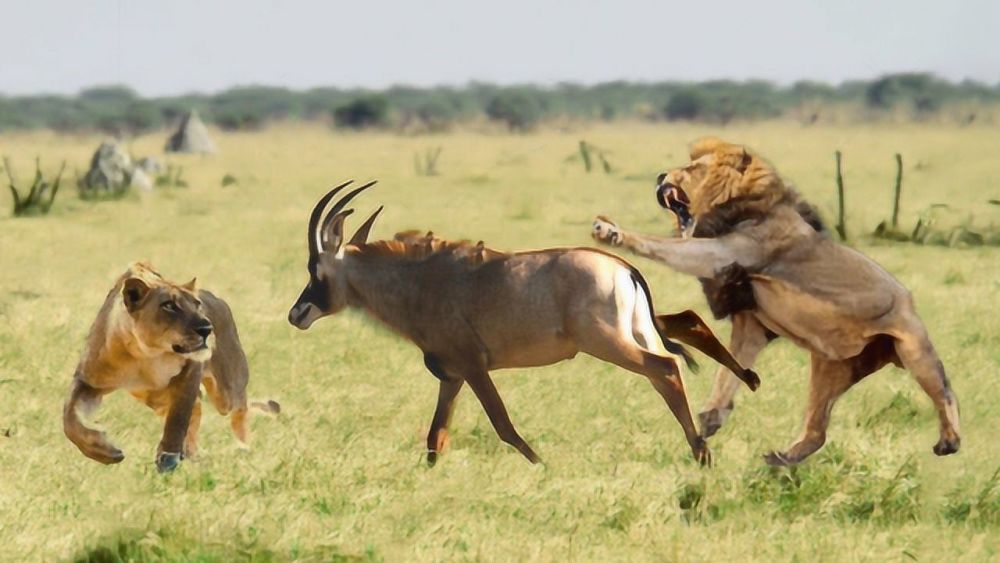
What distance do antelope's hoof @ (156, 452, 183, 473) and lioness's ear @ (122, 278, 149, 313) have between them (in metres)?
0.64

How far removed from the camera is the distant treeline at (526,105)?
236 ft

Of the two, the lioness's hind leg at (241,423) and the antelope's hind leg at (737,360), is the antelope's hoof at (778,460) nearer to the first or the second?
the antelope's hind leg at (737,360)

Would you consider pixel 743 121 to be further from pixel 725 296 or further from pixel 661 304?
pixel 725 296

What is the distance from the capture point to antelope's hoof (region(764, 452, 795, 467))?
26.1 ft

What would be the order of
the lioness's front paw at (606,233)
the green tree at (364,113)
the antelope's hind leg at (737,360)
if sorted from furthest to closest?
the green tree at (364,113) → the antelope's hind leg at (737,360) → the lioness's front paw at (606,233)

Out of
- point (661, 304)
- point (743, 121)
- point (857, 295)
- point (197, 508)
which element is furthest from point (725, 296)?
point (743, 121)

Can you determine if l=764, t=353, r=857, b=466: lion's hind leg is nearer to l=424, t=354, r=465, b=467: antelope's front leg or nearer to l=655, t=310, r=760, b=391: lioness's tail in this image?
l=655, t=310, r=760, b=391: lioness's tail

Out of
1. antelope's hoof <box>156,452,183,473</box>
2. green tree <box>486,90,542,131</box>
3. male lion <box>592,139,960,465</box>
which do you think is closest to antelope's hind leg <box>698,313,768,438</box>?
male lion <box>592,139,960,465</box>

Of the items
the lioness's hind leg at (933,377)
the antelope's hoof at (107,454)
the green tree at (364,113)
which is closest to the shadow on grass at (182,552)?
the antelope's hoof at (107,454)

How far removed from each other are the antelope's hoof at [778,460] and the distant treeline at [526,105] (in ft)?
174

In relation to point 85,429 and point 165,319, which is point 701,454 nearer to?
point 165,319

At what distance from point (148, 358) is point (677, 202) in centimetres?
238

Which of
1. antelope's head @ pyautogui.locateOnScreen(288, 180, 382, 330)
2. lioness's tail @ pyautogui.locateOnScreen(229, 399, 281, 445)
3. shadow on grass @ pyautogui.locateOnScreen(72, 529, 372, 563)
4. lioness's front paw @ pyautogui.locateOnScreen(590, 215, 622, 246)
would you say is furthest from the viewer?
lioness's tail @ pyautogui.locateOnScreen(229, 399, 281, 445)

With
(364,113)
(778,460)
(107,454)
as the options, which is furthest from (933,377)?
(364,113)
